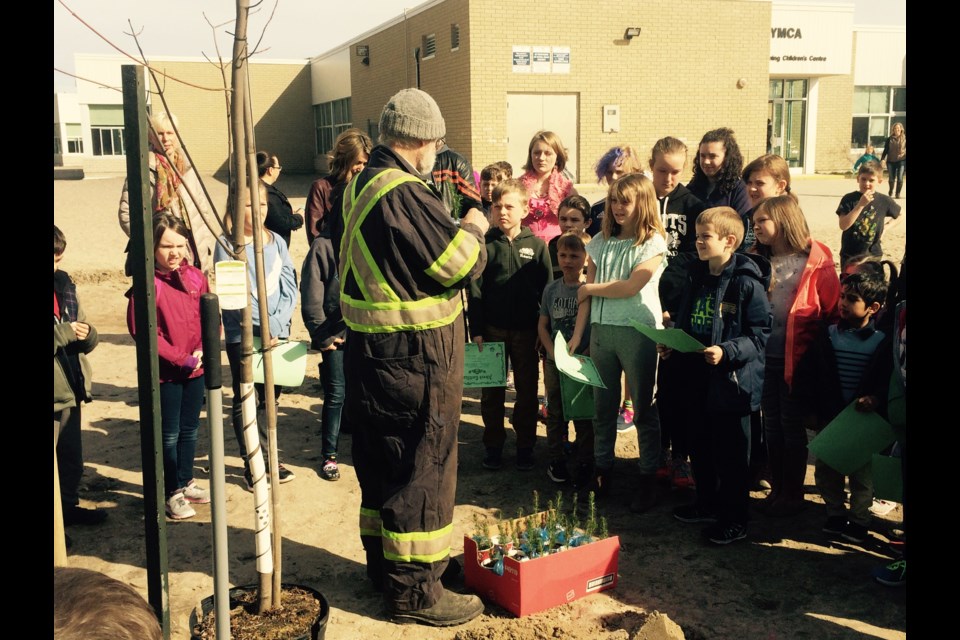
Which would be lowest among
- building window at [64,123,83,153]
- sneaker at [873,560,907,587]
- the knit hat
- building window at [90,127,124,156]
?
sneaker at [873,560,907,587]

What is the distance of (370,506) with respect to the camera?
4.02 metres

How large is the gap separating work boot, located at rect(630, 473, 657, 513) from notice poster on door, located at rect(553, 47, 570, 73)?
64.8 ft

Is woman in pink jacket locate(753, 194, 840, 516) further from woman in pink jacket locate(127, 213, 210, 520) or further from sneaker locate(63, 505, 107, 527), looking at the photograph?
sneaker locate(63, 505, 107, 527)

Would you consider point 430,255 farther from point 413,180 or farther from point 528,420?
point 528,420

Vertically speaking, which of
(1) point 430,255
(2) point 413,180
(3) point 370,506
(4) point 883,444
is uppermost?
(2) point 413,180

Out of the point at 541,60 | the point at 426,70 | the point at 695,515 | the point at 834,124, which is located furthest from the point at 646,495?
the point at 834,124

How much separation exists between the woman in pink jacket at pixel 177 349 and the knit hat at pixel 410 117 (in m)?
1.69

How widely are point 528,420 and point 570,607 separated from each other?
184 cm

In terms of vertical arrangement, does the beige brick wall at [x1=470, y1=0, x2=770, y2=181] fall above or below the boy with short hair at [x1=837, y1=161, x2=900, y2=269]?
above

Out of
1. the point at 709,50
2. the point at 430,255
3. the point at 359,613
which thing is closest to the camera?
the point at 430,255

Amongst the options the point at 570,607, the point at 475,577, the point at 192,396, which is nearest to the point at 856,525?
the point at 570,607

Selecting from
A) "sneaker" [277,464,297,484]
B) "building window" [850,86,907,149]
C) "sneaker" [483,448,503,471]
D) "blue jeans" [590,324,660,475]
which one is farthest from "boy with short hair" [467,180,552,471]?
"building window" [850,86,907,149]

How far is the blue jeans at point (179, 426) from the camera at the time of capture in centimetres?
482

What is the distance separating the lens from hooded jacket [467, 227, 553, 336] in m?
5.54
